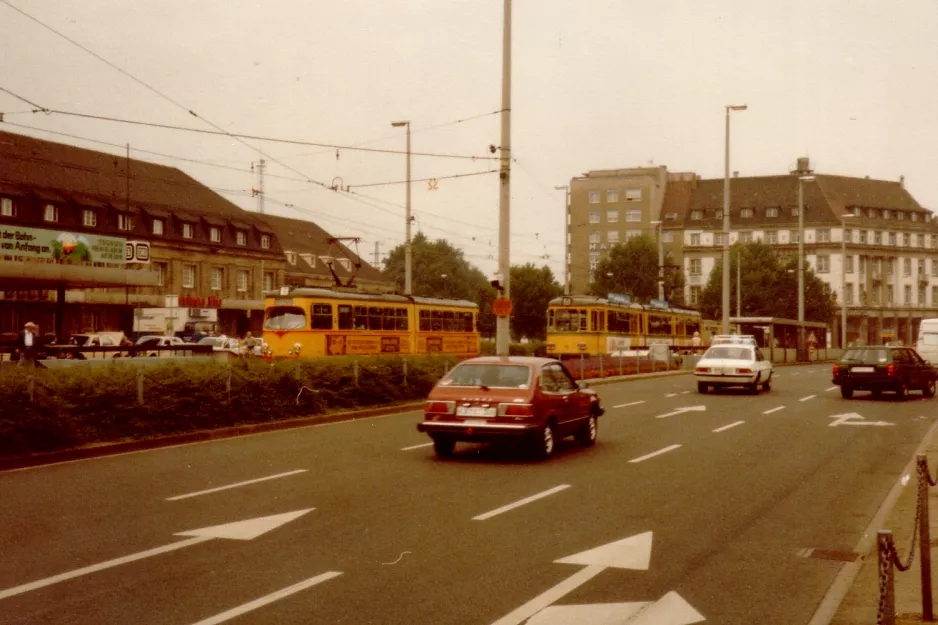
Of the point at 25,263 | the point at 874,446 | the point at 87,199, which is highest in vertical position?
the point at 87,199

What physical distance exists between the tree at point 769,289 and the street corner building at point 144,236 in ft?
141

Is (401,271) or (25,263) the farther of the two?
(401,271)

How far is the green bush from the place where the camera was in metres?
14.5

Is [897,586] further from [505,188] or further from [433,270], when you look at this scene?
[433,270]

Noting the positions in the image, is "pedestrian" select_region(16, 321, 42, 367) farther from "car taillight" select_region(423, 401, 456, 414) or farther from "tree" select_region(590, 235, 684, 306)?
"tree" select_region(590, 235, 684, 306)

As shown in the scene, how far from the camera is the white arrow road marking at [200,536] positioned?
23.2 ft

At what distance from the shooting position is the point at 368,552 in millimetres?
8195

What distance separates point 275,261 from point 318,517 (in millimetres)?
66541

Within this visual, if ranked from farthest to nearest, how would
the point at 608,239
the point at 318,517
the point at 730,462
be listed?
1. the point at 608,239
2. the point at 730,462
3. the point at 318,517

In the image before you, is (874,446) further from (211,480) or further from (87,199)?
(87,199)

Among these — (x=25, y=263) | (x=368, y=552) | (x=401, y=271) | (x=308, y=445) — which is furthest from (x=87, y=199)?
(x=401, y=271)

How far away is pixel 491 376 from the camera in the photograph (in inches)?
582

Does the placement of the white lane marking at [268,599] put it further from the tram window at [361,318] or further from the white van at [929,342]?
the white van at [929,342]

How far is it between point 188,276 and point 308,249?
917 inches
